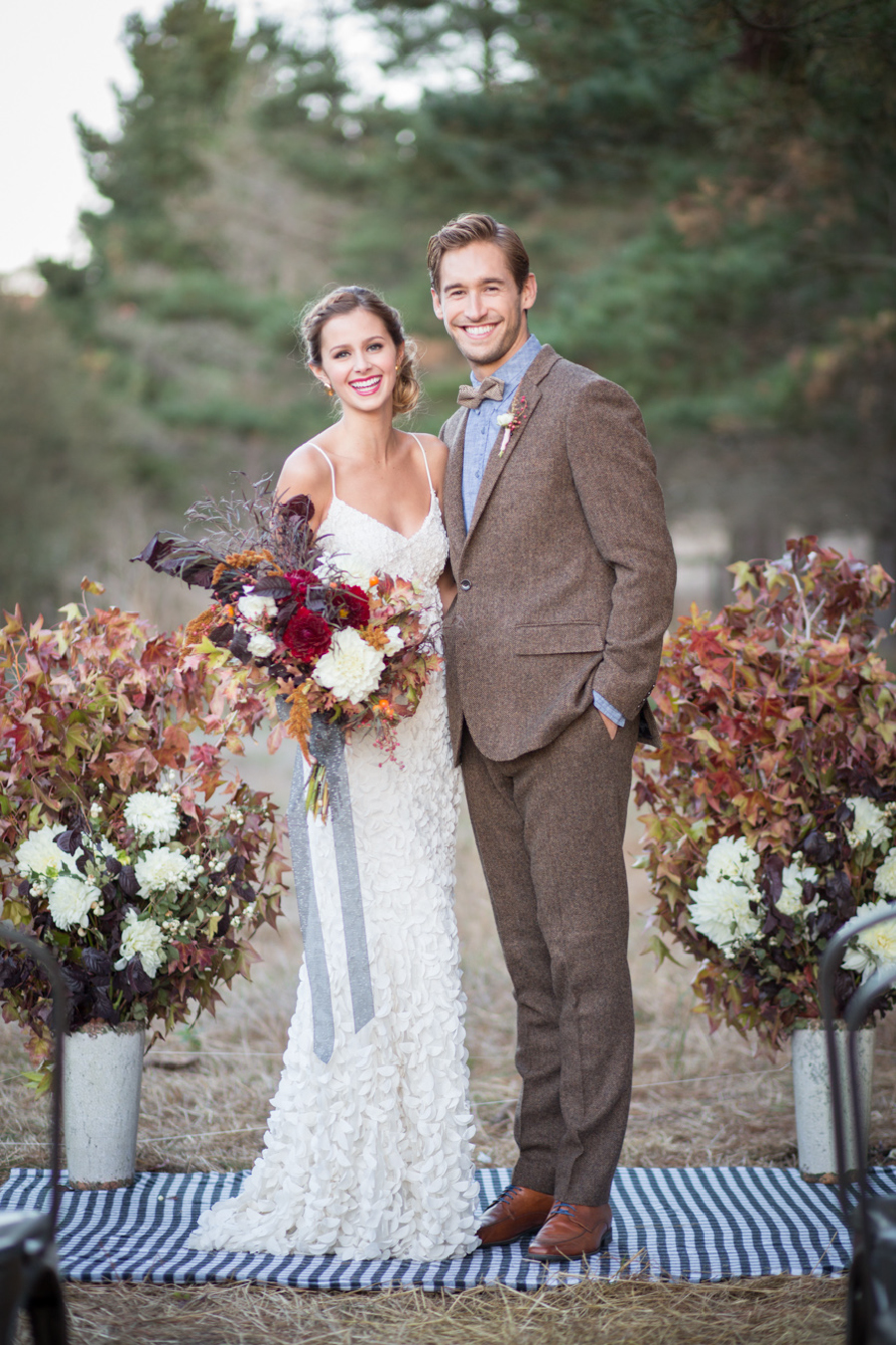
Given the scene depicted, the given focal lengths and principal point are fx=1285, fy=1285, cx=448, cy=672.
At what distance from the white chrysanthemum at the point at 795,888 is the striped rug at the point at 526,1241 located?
0.74 metres

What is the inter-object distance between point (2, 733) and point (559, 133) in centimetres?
848

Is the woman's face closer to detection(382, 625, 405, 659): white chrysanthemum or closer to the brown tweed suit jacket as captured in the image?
the brown tweed suit jacket

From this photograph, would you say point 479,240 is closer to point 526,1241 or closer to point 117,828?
point 117,828

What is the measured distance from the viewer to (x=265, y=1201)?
3.15 meters

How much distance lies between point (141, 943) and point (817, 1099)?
6.30 feet

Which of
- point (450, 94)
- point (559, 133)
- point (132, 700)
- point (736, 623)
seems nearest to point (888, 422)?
point (559, 133)

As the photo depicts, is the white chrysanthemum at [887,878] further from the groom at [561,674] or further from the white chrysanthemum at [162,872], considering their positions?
the white chrysanthemum at [162,872]

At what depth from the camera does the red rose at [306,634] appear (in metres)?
2.79

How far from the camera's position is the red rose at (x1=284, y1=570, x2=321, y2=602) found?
2.83 meters

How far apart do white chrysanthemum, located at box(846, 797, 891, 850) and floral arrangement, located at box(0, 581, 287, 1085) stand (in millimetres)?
1638

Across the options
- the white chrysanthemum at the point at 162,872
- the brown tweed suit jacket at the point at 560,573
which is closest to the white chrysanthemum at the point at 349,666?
the brown tweed suit jacket at the point at 560,573

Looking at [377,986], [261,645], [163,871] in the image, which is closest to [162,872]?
[163,871]

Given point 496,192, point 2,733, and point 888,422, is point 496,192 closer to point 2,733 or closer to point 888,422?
point 888,422

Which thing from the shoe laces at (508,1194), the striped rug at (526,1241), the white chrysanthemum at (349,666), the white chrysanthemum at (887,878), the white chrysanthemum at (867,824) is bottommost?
the striped rug at (526,1241)
